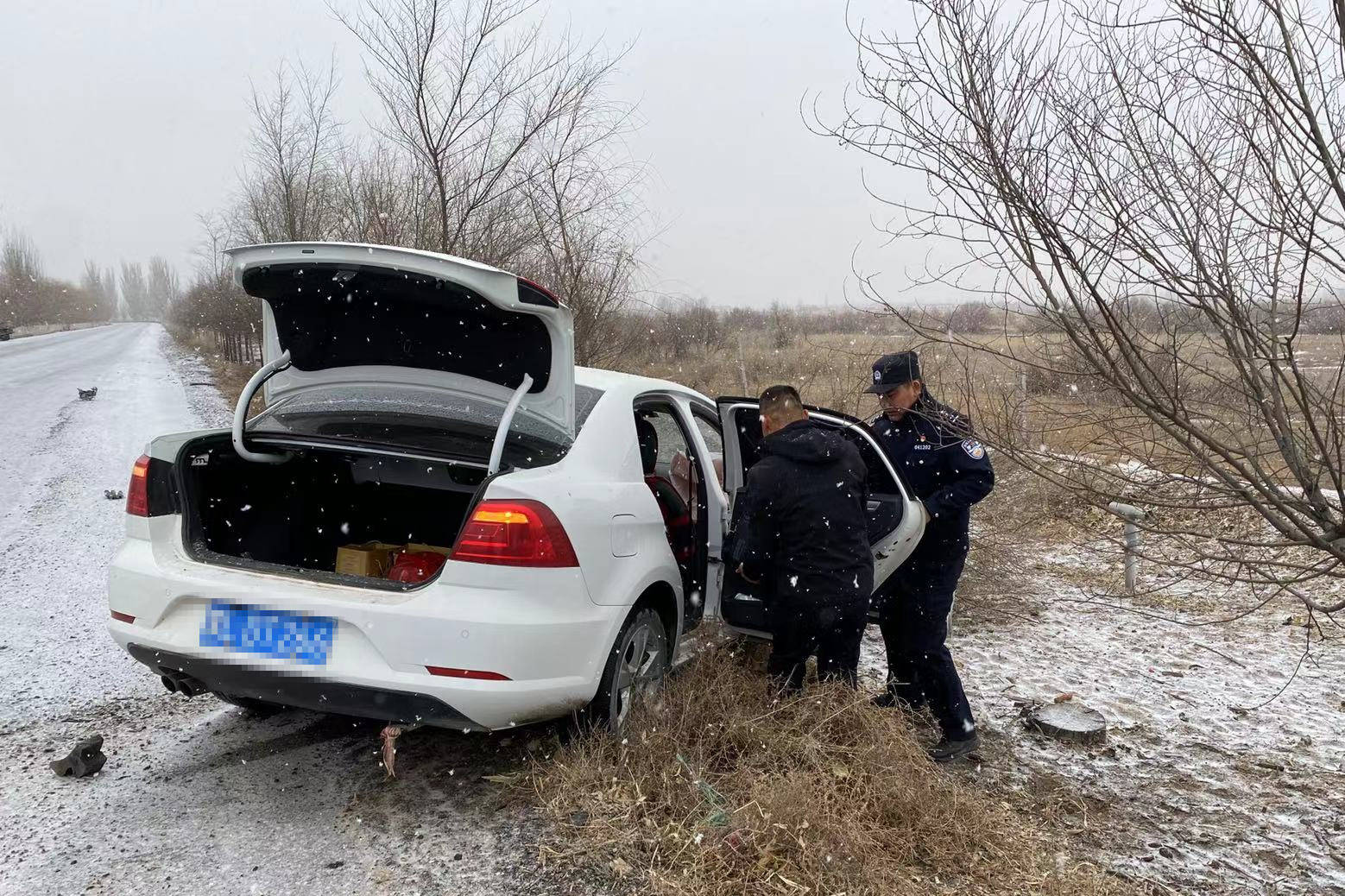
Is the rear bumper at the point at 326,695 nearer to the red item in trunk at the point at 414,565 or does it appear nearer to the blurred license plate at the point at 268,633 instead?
the blurred license plate at the point at 268,633

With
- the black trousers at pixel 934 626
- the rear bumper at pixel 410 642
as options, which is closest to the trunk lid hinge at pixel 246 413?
the rear bumper at pixel 410 642

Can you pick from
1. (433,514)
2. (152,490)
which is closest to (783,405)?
(433,514)

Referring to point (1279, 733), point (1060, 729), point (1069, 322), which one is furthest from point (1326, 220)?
point (1279, 733)

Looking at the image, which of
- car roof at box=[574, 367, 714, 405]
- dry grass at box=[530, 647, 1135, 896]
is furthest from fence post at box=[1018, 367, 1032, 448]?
car roof at box=[574, 367, 714, 405]

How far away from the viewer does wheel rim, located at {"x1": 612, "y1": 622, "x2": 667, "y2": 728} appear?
129 inches

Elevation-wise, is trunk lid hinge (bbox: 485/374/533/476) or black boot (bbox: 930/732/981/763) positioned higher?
trunk lid hinge (bbox: 485/374/533/476)

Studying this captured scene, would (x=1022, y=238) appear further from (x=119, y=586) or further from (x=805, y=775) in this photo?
(x=119, y=586)

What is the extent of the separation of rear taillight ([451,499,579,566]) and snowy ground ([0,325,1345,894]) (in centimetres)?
98

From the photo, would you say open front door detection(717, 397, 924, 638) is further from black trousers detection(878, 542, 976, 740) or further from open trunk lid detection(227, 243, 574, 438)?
open trunk lid detection(227, 243, 574, 438)

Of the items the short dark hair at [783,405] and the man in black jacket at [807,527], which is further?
the short dark hair at [783,405]

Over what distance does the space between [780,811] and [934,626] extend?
136cm

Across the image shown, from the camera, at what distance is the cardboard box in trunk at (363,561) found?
12.1ft

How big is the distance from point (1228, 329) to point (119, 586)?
3.76 m

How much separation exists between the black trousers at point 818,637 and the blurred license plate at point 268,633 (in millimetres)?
1837
